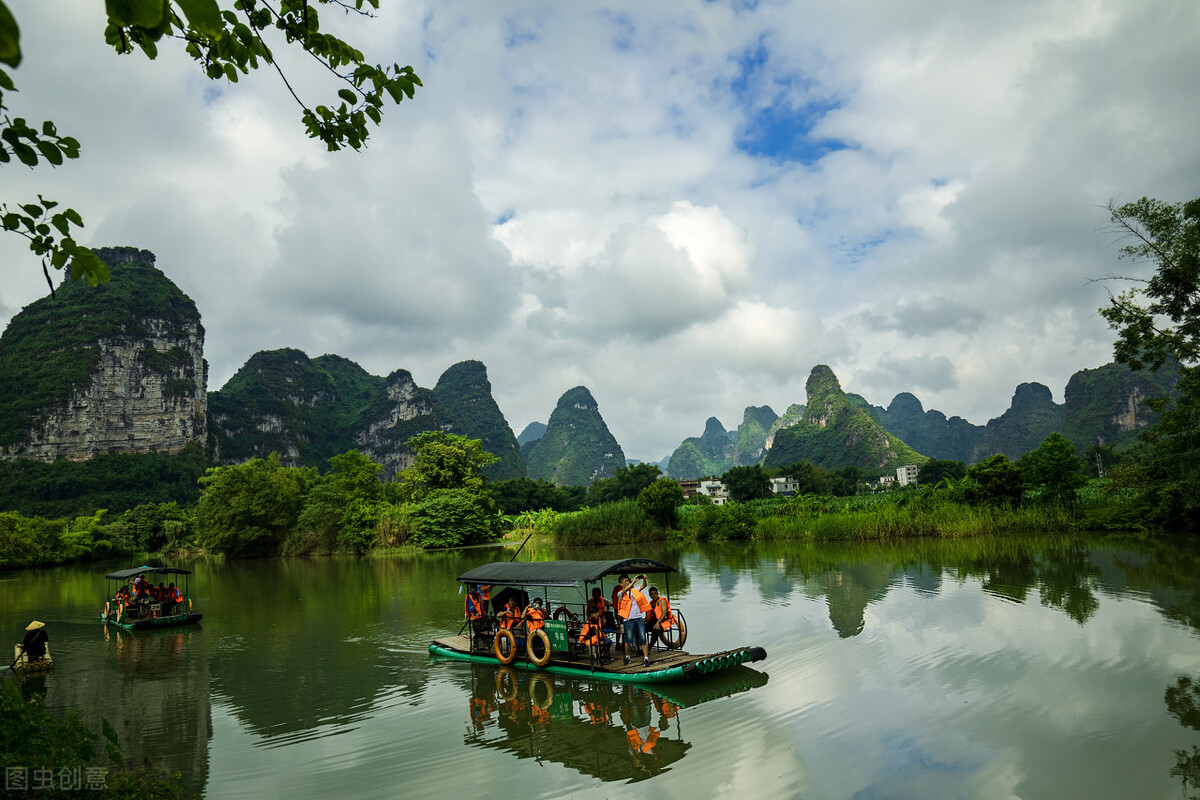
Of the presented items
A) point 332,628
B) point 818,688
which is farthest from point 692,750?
point 332,628

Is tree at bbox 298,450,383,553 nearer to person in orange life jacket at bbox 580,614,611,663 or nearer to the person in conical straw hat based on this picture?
the person in conical straw hat

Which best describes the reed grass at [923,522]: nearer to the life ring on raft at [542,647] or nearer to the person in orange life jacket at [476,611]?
the person in orange life jacket at [476,611]

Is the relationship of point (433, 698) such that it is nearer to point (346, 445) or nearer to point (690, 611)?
point (690, 611)

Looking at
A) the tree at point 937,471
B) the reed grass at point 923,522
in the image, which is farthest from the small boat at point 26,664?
the tree at point 937,471

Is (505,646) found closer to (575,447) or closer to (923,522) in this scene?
(923,522)

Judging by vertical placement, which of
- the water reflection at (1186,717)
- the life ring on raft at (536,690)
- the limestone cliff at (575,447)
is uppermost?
the limestone cliff at (575,447)

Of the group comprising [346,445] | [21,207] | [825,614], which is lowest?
[825,614]

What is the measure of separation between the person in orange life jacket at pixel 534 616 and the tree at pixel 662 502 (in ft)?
87.7

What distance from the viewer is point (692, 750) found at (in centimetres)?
768

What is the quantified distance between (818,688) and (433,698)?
19.0ft

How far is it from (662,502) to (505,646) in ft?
89.7

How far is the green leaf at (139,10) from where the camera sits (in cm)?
143

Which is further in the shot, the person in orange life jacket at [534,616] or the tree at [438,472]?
the tree at [438,472]

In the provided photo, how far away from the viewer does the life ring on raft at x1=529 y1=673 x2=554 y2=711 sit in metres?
9.75
